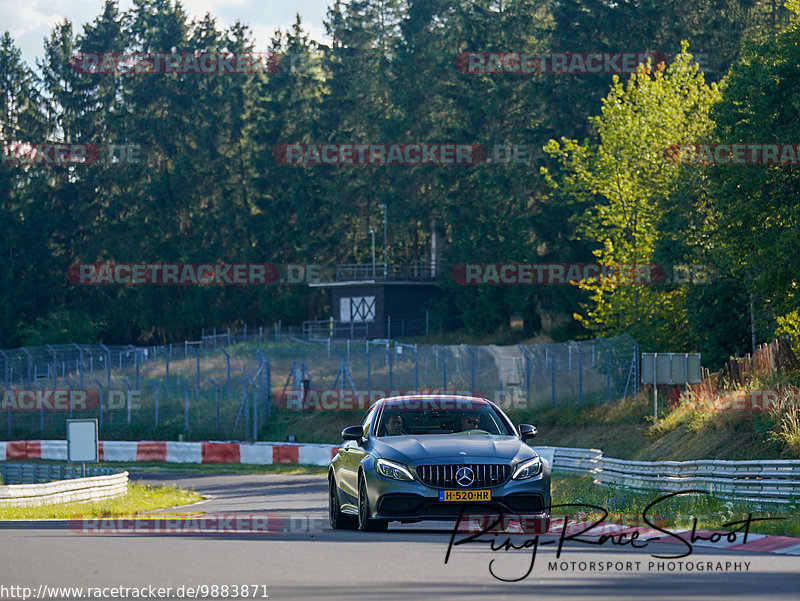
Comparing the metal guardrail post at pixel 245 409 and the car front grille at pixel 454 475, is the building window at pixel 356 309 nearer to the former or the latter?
the metal guardrail post at pixel 245 409

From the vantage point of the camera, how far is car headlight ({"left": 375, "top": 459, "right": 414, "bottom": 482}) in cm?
1389

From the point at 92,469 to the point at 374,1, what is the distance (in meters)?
62.2

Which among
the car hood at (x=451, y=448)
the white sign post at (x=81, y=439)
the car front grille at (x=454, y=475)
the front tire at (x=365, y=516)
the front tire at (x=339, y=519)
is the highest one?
the car hood at (x=451, y=448)

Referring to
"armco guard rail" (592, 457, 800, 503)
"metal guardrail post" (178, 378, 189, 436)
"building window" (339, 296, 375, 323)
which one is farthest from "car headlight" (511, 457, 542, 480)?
"building window" (339, 296, 375, 323)

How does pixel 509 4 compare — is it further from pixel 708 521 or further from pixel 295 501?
pixel 708 521

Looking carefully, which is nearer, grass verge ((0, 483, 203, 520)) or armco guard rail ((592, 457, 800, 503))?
armco guard rail ((592, 457, 800, 503))

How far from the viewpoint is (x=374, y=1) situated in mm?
92562

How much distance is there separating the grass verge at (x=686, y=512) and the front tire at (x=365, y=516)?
3.14 metres

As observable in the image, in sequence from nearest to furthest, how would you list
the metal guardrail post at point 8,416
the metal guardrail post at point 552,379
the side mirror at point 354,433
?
the side mirror at point 354,433, the metal guardrail post at point 552,379, the metal guardrail post at point 8,416

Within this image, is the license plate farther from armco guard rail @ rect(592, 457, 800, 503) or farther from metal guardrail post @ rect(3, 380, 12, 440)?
metal guardrail post @ rect(3, 380, 12, 440)

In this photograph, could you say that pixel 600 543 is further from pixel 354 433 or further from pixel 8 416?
pixel 8 416

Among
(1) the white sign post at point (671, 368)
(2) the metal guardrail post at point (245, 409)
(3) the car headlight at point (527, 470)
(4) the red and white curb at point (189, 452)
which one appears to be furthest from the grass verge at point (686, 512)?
(2) the metal guardrail post at point (245, 409)

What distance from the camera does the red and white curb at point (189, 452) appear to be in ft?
131

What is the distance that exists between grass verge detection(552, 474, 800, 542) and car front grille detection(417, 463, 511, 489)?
2.36 meters
